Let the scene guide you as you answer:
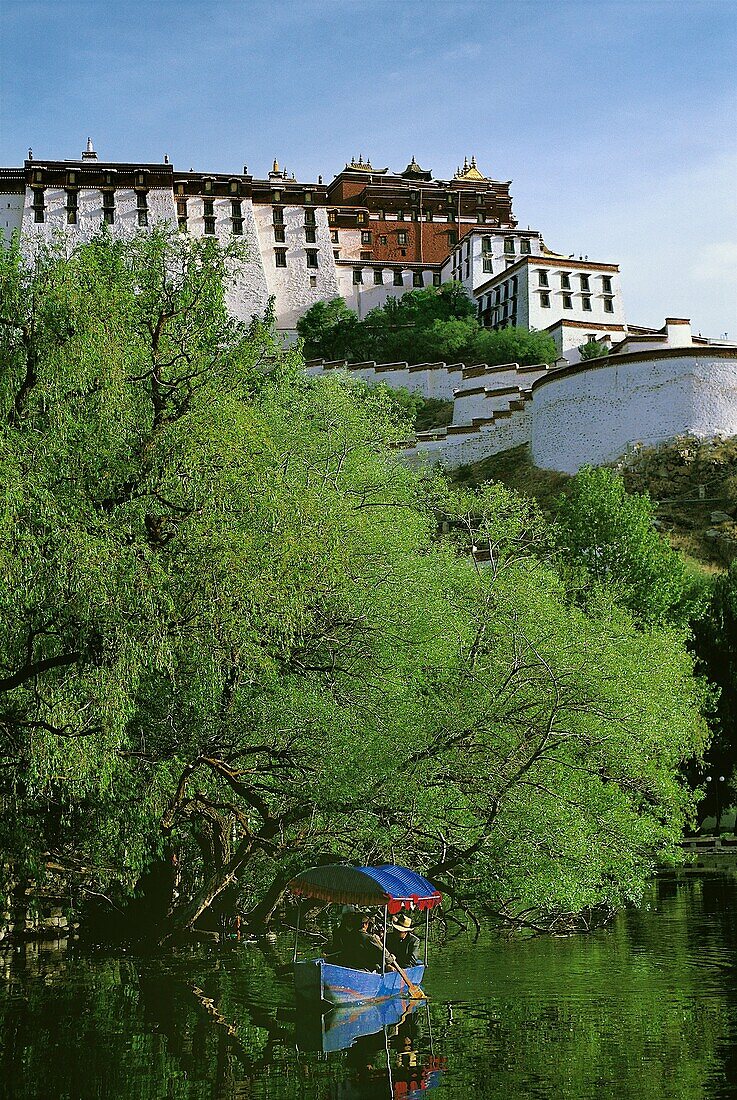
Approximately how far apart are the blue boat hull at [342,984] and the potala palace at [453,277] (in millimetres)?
39800

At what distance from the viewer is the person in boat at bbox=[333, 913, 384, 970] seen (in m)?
15.9

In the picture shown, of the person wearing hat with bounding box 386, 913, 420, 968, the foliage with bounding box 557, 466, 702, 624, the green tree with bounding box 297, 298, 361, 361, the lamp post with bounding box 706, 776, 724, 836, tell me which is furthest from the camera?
the green tree with bounding box 297, 298, 361, 361

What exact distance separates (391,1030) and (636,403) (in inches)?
1645

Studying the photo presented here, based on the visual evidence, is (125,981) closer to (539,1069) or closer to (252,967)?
(252,967)

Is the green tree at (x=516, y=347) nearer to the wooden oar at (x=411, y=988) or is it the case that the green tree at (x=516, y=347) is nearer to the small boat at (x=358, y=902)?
the small boat at (x=358, y=902)

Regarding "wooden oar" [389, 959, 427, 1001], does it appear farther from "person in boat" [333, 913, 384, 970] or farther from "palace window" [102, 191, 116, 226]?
"palace window" [102, 191, 116, 226]

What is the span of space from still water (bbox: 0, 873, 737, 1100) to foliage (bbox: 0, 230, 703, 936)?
4.03 feet

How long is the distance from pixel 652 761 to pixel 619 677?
2.66 meters

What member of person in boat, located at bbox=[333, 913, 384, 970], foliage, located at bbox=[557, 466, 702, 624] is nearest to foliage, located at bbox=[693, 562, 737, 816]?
foliage, located at bbox=[557, 466, 702, 624]

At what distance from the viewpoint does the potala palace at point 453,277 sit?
2067 inches

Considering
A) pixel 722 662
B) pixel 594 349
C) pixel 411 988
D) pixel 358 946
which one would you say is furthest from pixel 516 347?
pixel 411 988

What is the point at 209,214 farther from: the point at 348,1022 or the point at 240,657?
the point at 348,1022

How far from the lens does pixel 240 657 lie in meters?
15.5

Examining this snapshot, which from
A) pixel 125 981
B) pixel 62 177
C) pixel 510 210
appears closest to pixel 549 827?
pixel 125 981
